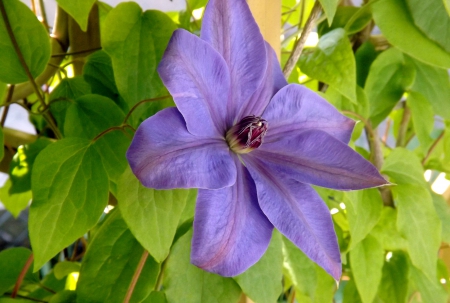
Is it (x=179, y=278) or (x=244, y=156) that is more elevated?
(x=244, y=156)

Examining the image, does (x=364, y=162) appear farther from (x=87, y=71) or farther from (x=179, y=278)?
(x=87, y=71)

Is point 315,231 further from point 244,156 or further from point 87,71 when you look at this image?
point 87,71

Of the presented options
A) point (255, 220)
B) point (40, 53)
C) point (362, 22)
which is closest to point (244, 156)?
point (255, 220)

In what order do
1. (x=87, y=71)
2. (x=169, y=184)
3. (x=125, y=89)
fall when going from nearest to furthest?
(x=169, y=184), (x=125, y=89), (x=87, y=71)

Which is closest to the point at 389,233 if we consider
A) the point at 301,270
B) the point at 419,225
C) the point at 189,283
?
the point at 419,225

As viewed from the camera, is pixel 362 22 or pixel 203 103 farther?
pixel 362 22

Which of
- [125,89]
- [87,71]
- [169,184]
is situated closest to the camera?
[169,184]

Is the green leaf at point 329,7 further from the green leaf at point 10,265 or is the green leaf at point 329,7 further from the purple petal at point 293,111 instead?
the green leaf at point 10,265

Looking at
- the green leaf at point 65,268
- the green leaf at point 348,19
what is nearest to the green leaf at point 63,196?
the green leaf at point 65,268

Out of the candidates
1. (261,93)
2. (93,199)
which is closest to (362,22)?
(261,93)
